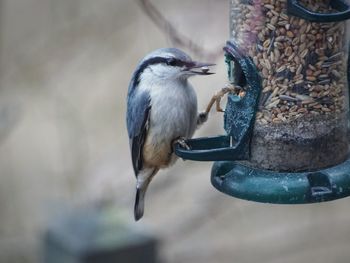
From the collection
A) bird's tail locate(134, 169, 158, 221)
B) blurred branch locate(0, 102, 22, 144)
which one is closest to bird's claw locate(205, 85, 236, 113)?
bird's tail locate(134, 169, 158, 221)

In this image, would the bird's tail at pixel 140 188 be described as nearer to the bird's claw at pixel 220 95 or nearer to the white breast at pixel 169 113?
the white breast at pixel 169 113

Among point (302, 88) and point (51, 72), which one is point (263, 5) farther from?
point (51, 72)

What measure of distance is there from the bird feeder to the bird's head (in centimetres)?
40

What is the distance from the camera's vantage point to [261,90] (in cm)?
401

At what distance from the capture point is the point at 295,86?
3.95m

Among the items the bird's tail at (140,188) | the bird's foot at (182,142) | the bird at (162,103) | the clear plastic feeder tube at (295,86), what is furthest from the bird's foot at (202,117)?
the clear plastic feeder tube at (295,86)

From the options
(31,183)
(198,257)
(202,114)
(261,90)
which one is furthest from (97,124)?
(261,90)

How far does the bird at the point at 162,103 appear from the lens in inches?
176

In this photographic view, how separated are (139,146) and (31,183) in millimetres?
5923

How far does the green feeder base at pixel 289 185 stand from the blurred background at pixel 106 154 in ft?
7.88

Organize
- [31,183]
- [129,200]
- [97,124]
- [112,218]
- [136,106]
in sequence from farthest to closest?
1. [97,124]
2. [31,183]
3. [129,200]
4. [112,218]
5. [136,106]

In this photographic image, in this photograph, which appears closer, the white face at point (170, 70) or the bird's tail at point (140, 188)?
the white face at point (170, 70)

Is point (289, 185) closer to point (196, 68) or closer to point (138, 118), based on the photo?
point (196, 68)

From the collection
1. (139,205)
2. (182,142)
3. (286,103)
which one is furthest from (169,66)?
(139,205)
